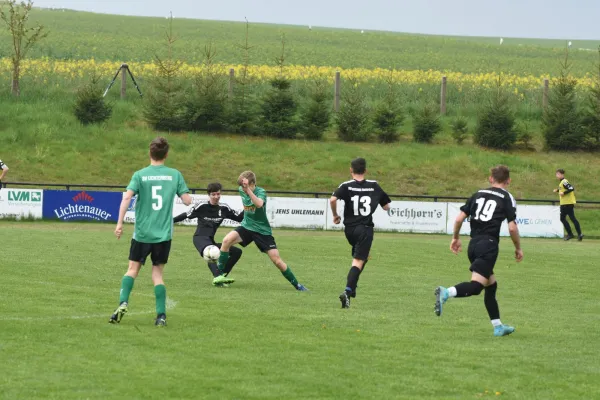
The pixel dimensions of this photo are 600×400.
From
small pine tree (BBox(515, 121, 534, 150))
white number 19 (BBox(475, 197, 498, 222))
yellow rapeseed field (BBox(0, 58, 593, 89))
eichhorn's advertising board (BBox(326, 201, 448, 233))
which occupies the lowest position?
eichhorn's advertising board (BBox(326, 201, 448, 233))

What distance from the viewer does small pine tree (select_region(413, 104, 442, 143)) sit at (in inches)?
1790

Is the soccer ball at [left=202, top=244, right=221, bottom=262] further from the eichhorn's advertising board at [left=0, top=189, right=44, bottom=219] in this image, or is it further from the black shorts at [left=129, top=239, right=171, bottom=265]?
the eichhorn's advertising board at [left=0, top=189, right=44, bottom=219]

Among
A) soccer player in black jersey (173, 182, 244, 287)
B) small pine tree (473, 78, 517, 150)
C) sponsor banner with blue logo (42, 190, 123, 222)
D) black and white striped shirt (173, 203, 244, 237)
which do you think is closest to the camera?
soccer player in black jersey (173, 182, 244, 287)

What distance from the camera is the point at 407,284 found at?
682 inches

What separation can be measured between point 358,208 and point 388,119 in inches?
1246

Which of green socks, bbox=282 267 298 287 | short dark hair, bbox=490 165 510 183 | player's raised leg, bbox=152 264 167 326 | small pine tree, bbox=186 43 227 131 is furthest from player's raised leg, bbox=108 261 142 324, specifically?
small pine tree, bbox=186 43 227 131

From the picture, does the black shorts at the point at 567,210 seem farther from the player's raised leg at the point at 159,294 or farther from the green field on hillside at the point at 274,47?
the green field on hillside at the point at 274,47

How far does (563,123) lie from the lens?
149 ft

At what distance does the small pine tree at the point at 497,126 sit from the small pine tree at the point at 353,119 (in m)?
4.95

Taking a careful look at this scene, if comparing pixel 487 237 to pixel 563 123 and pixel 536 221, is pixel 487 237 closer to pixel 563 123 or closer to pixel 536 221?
pixel 536 221

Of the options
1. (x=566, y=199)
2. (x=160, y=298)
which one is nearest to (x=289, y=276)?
(x=160, y=298)

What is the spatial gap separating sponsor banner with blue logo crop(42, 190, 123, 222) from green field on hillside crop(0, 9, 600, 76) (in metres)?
35.1

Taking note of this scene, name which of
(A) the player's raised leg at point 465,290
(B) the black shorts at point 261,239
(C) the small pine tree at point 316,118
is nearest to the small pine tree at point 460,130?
(C) the small pine tree at point 316,118

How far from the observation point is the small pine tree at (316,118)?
4466 cm
